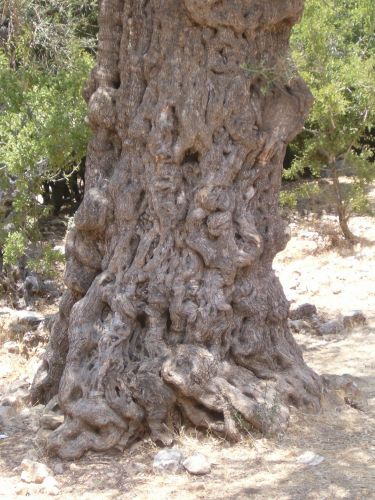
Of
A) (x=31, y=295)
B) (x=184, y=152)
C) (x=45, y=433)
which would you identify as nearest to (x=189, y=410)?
(x=45, y=433)

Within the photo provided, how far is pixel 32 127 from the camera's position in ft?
25.4

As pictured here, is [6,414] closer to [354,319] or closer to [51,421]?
[51,421]

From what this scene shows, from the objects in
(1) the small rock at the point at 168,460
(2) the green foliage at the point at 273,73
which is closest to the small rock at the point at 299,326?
(2) the green foliage at the point at 273,73

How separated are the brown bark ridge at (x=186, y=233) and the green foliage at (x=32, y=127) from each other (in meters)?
2.49

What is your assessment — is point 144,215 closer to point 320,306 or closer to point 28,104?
point 28,104

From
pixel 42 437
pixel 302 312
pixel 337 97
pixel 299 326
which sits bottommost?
pixel 42 437

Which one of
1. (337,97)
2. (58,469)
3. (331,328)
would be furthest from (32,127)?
(337,97)

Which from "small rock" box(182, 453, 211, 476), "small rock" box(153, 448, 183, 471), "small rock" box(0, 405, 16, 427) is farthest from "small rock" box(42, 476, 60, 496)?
"small rock" box(0, 405, 16, 427)

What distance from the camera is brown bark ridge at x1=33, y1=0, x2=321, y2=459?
4.61 metres

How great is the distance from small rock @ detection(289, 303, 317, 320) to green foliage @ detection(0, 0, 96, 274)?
274 cm

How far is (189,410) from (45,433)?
94cm

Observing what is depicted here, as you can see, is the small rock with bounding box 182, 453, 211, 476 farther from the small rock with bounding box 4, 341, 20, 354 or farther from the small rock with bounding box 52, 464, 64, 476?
the small rock with bounding box 4, 341, 20, 354

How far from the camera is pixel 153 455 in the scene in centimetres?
447

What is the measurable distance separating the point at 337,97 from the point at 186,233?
6.47m
